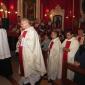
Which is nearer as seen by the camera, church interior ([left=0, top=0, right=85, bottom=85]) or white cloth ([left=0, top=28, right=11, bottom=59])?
white cloth ([left=0, top=28, right=11, bottom=59])

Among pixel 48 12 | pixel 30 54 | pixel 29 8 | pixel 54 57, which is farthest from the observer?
pixel 48 12

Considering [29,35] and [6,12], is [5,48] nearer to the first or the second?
[29,35]

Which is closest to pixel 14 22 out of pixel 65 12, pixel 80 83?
pixel 65 12

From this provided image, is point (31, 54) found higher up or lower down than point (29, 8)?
lower down

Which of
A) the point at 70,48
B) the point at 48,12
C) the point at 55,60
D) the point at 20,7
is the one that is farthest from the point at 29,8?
the point at 70,48

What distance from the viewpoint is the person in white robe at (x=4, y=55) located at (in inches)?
344

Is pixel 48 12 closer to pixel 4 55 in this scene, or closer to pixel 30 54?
pixel 4 55

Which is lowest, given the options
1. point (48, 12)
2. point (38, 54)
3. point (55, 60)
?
point (55, 60)

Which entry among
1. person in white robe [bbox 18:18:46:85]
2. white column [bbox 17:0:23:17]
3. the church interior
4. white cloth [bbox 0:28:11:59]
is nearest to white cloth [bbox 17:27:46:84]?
person in white robe [bbox 18:18:46:85]

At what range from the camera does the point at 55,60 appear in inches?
320

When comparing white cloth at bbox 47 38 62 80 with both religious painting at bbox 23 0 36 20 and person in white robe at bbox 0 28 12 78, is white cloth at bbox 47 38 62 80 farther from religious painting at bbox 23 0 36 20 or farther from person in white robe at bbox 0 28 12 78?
religious painting at bbox 23 0 36 20

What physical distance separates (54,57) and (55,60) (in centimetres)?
9

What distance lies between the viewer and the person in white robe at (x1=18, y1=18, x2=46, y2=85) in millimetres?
7254

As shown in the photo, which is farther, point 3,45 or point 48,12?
point 48,12
